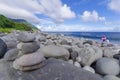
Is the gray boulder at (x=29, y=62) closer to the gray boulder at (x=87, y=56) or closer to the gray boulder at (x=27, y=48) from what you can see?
the gray boulder at (x=27, y=48)

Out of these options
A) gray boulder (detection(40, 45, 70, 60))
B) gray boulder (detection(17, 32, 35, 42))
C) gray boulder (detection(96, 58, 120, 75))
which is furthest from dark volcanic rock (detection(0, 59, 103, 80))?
gray boulder (detection(96, 58, 120, 75))

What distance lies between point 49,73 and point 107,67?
1.98 metres

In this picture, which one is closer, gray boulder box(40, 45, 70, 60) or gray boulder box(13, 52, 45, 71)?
gray boulder box(13, 52, 45, 71)

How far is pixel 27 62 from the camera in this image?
11.5ft

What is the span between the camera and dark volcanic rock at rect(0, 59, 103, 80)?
11.2 feet

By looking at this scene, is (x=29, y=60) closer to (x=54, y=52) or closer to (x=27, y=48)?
(x=27, y=48)

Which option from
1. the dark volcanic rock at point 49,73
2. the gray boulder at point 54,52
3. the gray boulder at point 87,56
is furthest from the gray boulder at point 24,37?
the gray boulder at point 87,56

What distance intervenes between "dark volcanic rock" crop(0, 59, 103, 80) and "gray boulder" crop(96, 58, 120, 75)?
140 centimetres

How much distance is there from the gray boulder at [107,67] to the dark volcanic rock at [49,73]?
4.59ft

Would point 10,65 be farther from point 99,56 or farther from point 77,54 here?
point 99,56

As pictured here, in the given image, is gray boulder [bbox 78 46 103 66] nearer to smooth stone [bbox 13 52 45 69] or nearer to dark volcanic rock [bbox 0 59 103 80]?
dark volcanic rock [bbox 0 59 103 80]

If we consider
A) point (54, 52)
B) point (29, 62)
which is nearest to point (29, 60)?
point (29, 62)

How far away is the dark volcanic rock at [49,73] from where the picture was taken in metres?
3.43

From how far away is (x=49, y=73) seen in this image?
3529mm
